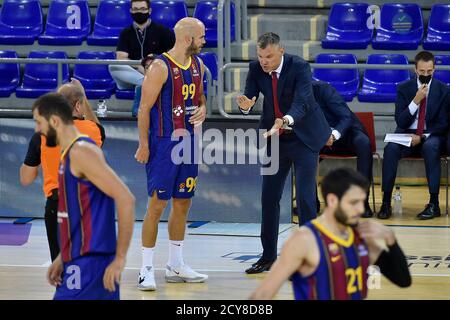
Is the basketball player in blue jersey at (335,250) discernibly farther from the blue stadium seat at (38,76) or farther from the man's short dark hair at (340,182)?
the blue stadium seat at (38,76)

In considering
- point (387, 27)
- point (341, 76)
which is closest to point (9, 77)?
point (341, 76)

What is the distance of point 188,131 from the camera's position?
8.65 m

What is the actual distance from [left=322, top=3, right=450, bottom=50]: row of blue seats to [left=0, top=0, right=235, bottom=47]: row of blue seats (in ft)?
5.24

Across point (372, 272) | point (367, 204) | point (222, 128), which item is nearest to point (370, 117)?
point (367, 204)

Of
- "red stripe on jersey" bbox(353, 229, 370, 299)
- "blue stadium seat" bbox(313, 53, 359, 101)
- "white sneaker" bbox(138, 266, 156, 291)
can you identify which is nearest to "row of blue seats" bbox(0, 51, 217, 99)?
"blue stadium seat" bbox(313, 53, 359, 101)

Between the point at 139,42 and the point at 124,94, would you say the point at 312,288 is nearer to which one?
the point at 139,42

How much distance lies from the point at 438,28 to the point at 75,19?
4692mm

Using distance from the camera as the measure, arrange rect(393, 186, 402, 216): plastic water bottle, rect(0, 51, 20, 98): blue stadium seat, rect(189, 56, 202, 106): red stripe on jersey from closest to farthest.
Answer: rect(189, 56, 202, 106): red stripe on jersey → rect(393, 186, 402, 216): plastic water bottle → rect(0, 51, 20, 98): blue stadium seat

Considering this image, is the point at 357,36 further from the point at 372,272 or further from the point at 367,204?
the point at 372,272

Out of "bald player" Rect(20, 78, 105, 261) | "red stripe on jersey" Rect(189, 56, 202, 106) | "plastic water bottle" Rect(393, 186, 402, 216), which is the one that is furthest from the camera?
"plastic water bottle" Rect(393, 186, 402, 216)

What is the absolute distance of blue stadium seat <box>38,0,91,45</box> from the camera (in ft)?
46.1

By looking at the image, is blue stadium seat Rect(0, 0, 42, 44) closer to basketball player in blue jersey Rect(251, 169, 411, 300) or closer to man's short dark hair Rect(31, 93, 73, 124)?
man's short dark hair Rect(31, 93, 73, 124)

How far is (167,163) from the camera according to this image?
8.55m

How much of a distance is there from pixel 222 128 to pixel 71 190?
579cm
